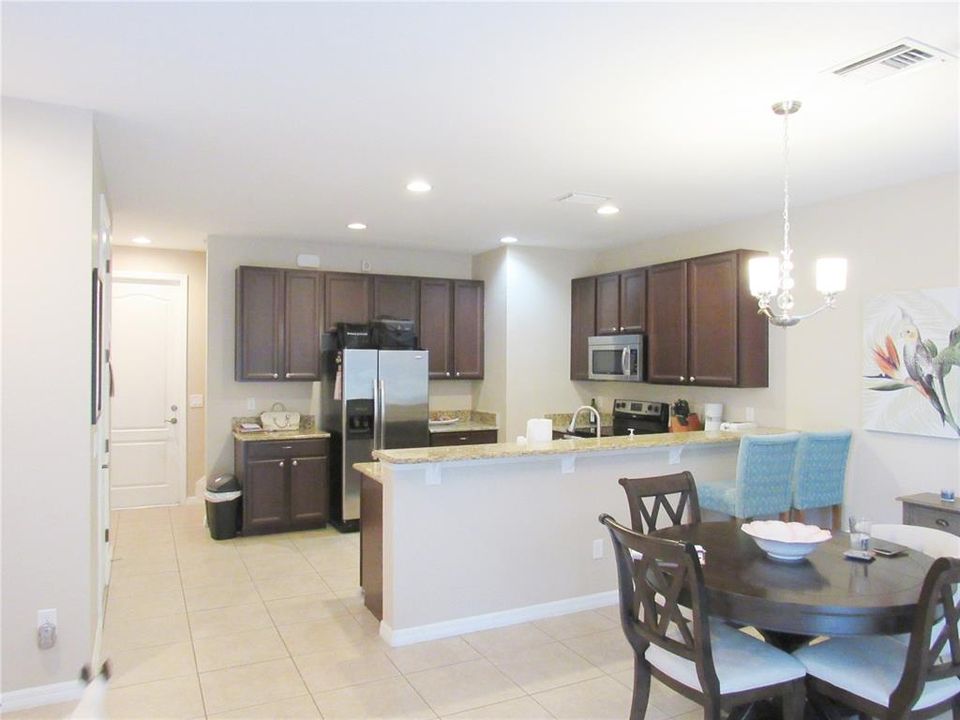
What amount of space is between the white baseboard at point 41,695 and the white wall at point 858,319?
4.52m

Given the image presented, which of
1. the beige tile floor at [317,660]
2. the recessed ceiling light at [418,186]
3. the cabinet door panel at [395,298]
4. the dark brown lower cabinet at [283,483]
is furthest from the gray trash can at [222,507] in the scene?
the recessed ceiling light at [418,186]

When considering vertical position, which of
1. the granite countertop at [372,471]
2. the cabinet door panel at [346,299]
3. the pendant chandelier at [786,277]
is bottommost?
the granite countertop at [372,471]

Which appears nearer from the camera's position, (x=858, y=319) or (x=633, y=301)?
(x=858, y=319)

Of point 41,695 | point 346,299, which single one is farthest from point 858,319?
point 41,695

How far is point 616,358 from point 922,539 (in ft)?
11.1

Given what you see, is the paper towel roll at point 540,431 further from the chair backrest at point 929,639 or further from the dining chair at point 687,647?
the chair backrest at point 929,639

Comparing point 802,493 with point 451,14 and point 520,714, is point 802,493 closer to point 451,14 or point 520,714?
point 520,714

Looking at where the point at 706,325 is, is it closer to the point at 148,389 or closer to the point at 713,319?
the point at 713,319

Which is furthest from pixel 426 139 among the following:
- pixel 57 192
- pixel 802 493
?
pixel 802 493

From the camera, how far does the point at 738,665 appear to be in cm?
233

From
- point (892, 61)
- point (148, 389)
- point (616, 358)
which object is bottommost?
point (148, 389)

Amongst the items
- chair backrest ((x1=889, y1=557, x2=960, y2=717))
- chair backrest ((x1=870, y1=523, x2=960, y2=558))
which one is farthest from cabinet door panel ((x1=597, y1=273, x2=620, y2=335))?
chair backrest ((x1=889, y1=557, x2=960, y2=717))

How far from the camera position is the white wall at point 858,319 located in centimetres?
399

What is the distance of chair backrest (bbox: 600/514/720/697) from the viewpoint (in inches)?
87.0
